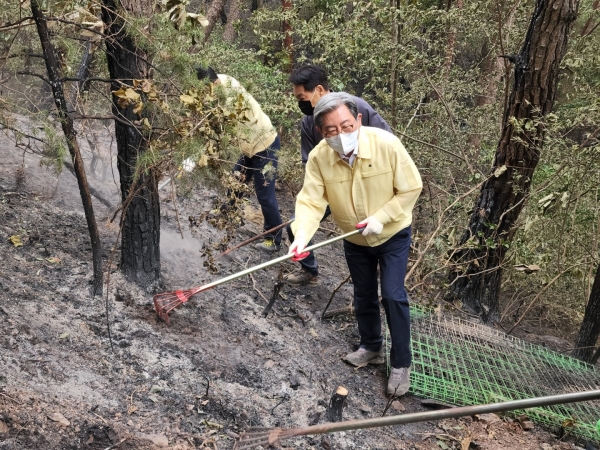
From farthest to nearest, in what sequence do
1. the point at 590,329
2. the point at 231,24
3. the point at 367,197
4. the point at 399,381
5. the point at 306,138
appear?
the point at 231,24
the point at 590,329
the point at 306,138
the point at 399,381
the point at 367,197

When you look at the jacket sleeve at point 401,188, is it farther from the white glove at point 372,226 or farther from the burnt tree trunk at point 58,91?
the burnt tree trunk at point 58,91

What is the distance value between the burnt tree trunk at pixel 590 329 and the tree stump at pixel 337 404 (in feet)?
10.7

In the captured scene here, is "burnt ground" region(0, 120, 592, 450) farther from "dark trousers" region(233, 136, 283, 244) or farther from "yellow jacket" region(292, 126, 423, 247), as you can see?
"yellow jacket" region(292, 126, 423, 247)

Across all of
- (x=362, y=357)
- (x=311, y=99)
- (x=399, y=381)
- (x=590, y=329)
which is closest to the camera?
(x=399, y=381)

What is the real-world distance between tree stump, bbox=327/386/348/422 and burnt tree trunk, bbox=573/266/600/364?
326 cm

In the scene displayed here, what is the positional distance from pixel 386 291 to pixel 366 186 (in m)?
0.67

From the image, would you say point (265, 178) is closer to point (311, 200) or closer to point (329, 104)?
point (311, 200)

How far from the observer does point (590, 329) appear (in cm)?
529

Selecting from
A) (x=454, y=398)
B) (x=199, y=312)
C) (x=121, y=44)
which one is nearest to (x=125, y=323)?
(x=199, y=312)

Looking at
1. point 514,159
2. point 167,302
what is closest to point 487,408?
point 167,302

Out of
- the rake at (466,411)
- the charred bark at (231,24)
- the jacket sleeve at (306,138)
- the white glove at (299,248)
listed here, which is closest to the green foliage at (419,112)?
the jacket sleeve at (306,138)

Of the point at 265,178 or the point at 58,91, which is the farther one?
the point at 265,178

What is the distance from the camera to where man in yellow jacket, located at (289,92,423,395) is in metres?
3.08

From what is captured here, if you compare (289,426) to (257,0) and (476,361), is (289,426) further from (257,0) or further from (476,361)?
(257,0)
